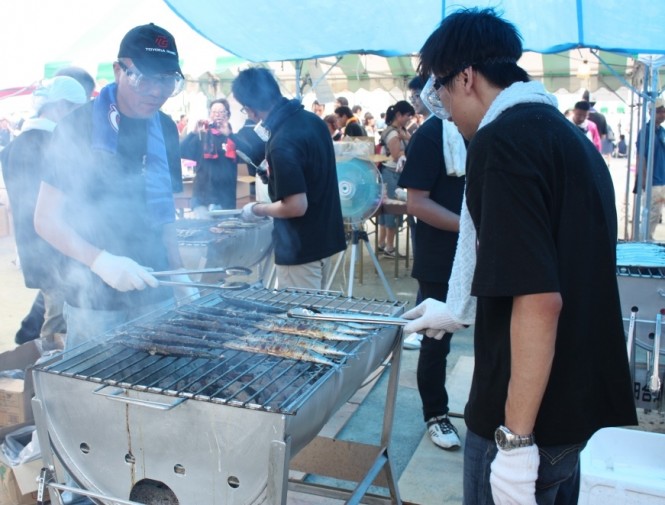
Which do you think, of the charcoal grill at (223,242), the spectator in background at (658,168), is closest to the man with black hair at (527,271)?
the charcoal grill at (223,242)

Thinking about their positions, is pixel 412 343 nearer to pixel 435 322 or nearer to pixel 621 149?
pixel 435 322

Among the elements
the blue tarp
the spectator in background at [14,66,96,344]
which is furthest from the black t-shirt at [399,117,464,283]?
the spectator in background at [14,66,96,344]

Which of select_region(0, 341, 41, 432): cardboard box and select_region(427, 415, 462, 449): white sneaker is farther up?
select_region(0, 341, 41, 432): cardboard box

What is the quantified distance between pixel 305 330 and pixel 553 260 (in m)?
1.24

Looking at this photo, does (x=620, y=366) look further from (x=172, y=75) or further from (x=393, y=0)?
(x=393, y=0)

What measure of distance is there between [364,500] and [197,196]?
212 inches

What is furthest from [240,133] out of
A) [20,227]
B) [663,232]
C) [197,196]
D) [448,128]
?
[663,232]

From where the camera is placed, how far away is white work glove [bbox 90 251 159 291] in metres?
2.55

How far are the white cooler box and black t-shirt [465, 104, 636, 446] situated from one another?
1231mm

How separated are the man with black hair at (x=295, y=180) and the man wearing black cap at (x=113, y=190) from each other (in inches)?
36.0

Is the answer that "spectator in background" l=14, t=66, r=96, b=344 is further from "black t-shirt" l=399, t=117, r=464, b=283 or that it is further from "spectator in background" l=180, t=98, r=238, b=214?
"black t-shirt" l=399, t=117, r=464, b=283

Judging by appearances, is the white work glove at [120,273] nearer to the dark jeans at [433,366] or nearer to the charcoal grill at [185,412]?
the charcoal grill at [185,412]

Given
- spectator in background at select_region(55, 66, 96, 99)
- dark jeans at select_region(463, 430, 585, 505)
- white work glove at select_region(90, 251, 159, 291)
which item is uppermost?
spectator in background at select_region(55, 66, 96, 99)

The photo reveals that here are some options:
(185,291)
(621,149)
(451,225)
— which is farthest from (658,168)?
(621,149)
